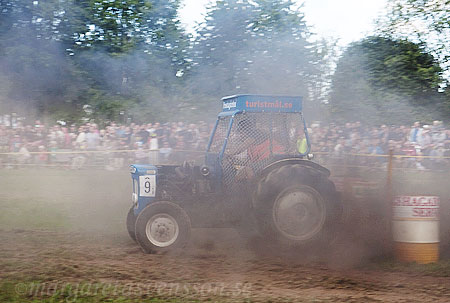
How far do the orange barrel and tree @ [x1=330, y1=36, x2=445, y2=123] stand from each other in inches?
97.7

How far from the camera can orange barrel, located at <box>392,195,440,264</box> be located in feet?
18.4

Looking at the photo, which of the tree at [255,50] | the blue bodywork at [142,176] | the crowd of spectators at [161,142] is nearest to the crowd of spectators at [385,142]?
the crowd of spectators at [161,142]

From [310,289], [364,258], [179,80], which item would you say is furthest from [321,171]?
[179,80]

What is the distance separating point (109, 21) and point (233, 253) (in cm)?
390

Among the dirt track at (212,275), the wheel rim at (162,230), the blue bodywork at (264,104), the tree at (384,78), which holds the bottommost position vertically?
the dirt track at (212,275)

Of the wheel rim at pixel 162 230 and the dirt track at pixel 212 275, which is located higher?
the wheel rim at pixel 162 230

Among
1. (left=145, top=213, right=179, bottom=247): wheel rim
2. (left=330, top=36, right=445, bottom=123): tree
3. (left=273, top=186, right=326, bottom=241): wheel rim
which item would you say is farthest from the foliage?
(left=273, top=186, right=326, bottom=241): wheel rim

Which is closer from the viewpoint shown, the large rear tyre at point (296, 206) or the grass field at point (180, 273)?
the grass field at point (180, 273)

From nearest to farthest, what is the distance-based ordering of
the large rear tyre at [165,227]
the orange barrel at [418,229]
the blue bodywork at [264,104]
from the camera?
the orange barrel at [418,229], the large rear tyre at [165,227], the blue bodywork at [264,104]

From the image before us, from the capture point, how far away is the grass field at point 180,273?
14.3 ft

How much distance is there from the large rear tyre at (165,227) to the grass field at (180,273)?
0.53ft

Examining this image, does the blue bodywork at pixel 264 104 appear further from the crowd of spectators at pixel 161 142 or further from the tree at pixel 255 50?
the crowd of spectators at pixel 161 142

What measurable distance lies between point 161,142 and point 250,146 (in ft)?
21.2

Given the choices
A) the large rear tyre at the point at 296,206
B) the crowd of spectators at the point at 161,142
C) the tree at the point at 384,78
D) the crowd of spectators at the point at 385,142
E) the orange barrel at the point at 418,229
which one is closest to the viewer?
the orange barrel at the point at 418,229
